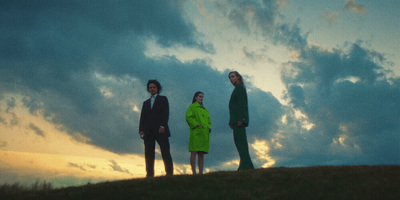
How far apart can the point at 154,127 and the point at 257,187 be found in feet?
14.3

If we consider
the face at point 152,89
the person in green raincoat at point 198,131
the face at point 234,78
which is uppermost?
the face at point 234,78

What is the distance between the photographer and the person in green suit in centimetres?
1110

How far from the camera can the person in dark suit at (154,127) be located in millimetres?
11203

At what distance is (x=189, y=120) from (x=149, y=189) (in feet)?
12.7

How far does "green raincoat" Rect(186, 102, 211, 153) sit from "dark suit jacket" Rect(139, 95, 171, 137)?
0.88 m

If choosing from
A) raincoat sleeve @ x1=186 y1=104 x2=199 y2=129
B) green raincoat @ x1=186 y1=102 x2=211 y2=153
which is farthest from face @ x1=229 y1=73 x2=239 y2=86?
raincoat sleeve @ x1=186 y1=104 x2=199 y2=129

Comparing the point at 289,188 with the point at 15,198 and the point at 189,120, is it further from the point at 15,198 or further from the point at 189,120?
the point at 15,198

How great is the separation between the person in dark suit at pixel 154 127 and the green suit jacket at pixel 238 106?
218 centimetres

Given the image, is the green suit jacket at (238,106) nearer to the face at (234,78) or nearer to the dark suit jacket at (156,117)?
the face at (234,78)

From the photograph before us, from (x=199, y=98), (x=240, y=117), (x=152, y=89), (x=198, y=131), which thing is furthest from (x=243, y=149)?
(x=152, y=89)

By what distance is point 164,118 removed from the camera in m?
11.5

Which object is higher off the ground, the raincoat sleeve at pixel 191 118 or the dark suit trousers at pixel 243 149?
the raincoat sleeve at pixel 191 118

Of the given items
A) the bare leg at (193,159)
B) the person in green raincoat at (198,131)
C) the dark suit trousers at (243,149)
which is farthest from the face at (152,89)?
the dark suit trousers at (243,149)

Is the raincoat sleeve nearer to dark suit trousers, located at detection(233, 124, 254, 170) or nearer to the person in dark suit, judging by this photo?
the person in dark suit
